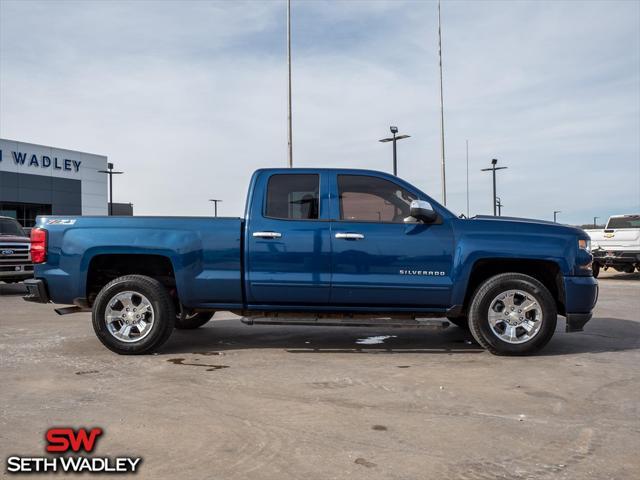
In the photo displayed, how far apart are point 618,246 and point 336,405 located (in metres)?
14.9

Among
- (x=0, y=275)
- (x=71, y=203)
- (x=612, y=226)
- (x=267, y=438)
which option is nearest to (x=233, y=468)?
(x=267, y=438)

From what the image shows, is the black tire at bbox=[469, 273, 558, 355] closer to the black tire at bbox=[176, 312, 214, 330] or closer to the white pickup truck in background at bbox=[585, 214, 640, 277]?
the black tire at bbox=[176, 312, 214, 330]

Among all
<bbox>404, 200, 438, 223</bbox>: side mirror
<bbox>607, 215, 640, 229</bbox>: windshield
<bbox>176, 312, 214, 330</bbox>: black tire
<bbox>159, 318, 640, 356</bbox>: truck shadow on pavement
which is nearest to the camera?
<bbox>404, 200, 438, 223</bbox>: side mirror

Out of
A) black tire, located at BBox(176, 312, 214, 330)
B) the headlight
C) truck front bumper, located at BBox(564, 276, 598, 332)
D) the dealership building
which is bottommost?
black tire, located at BBox(176, 312, 214, 330)

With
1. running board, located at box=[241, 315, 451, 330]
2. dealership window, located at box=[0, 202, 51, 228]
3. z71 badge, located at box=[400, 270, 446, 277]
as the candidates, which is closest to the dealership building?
dealership window, located at box=[0, 202, 51, 228]

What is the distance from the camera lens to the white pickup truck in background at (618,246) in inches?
648

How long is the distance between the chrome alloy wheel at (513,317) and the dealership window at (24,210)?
4698cm

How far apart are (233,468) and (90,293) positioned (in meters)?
3.97

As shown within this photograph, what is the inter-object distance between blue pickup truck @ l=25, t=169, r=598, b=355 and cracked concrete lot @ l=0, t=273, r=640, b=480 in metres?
0.42

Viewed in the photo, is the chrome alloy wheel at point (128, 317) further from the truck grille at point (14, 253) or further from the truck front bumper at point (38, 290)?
the truck grille at point (14, 253)

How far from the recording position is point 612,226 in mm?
17844

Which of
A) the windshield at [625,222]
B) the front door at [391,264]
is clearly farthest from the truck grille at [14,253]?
the windshield at [625,222]

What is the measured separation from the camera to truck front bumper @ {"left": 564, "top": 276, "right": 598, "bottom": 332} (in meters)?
6.11

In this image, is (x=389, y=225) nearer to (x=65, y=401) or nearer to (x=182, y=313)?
(x=182, y=313)
